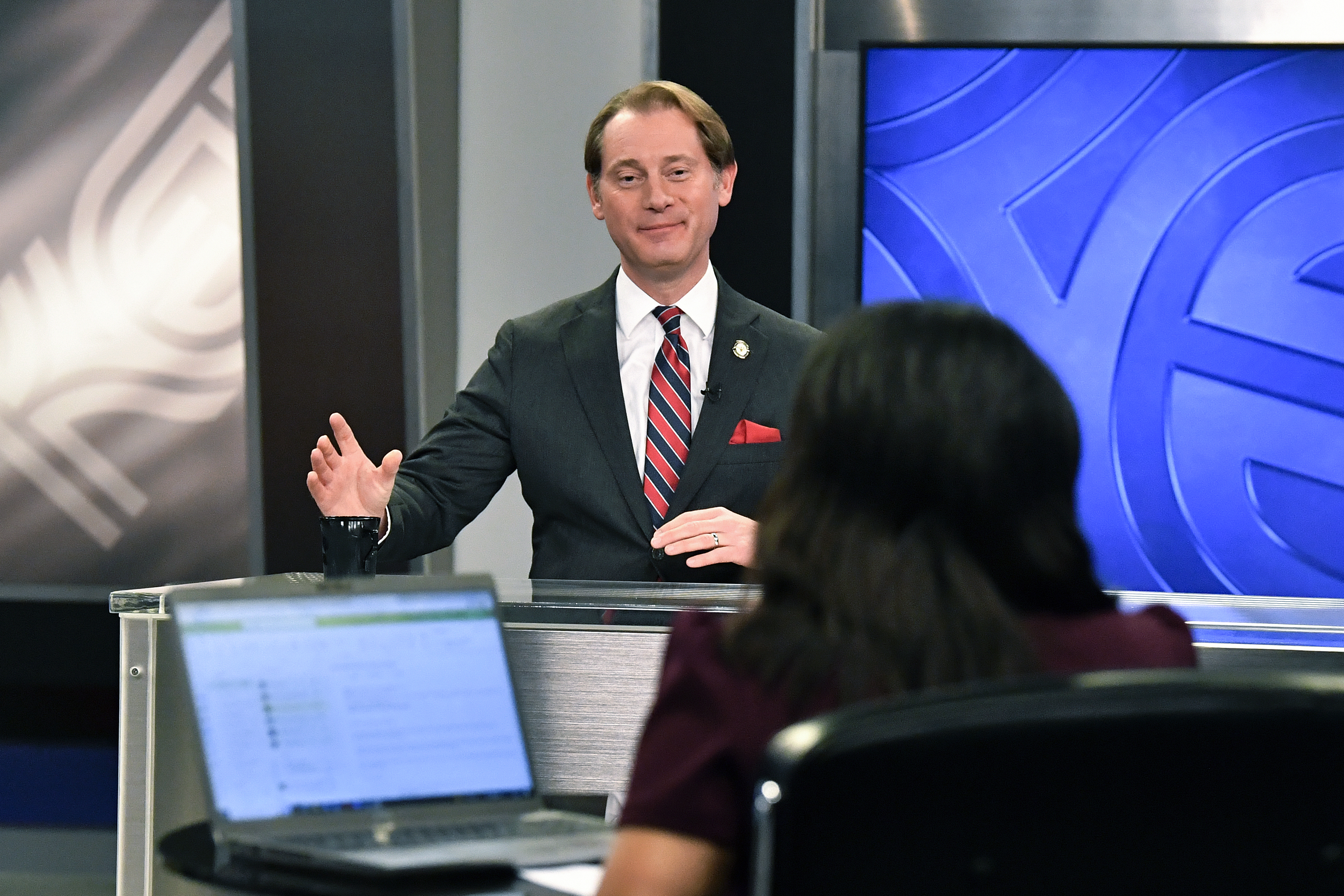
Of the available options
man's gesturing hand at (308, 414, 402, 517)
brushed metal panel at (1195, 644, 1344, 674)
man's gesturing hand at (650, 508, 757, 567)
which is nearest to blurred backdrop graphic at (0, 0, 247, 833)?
man's gesturing hand at (308, 414, 402, 517)

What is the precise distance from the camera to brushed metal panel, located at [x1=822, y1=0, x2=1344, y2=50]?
3420 millimetres

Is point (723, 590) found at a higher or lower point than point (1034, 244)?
lower

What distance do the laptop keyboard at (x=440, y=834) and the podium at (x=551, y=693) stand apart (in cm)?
36

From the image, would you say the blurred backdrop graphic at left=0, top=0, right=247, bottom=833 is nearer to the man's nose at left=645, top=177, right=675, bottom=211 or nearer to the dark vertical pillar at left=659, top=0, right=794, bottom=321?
the dark vertical pillar at left=659, top=0, right=794, bottom=321

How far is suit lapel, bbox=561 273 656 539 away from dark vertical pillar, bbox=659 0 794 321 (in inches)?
38.2

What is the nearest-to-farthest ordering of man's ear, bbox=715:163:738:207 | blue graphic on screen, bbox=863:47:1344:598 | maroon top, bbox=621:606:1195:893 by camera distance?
1. maroon top, bbox=621:606:1195:893
2. man's ear, bbox=715:163:738:207
3. blue graphic on screen, bbox=863:47:1344:598

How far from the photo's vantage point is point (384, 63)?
3531 mm

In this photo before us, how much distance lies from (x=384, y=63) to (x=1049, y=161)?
1592 mm

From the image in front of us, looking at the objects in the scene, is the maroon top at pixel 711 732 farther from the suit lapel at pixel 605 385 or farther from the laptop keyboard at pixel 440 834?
the suit lapel at pixel 605 385

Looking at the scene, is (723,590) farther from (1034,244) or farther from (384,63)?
(384,63)

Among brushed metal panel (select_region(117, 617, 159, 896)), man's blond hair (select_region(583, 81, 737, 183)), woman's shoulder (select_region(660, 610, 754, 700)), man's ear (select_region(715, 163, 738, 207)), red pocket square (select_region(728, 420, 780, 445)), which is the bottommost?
Result: brushed metal panel (select_region(117, 617, 159, 896))

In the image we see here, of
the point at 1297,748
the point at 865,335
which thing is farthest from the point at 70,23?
the point at 1297,748

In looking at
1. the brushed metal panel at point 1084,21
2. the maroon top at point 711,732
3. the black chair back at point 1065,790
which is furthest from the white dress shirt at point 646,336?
the black chair back at point 1065,790

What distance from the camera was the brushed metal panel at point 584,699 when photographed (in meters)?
1.63
